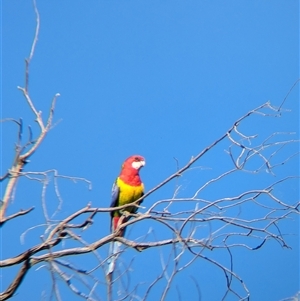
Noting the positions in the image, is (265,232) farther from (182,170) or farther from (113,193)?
(113,193)

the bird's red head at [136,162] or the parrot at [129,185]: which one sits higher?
the bird's red head at [136,162]

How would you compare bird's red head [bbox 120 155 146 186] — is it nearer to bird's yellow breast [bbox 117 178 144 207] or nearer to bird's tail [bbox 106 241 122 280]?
bird's yellow breast [bbox 117 178 144 207]

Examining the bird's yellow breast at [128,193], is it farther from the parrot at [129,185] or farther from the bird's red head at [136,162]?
the bird's red head at [136,162]

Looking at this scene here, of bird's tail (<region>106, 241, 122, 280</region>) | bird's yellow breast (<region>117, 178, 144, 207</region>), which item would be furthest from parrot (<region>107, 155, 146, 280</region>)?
bird's tail (<region>106, 241, 122, 280</region>)

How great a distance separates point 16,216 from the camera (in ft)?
A: 5.42

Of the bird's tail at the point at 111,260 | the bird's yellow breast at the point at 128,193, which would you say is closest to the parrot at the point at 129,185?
the bird's yellow breast at the point at 128,193

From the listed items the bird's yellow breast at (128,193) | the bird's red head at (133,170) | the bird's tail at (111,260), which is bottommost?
the bird's tail at (111,260)

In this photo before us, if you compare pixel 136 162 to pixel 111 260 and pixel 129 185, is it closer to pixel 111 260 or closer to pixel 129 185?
pixel 129 185


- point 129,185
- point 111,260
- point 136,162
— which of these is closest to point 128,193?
point 129,185

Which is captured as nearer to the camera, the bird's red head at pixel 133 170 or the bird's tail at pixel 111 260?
the bird's tail at pixel 111 260

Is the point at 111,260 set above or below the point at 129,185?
below

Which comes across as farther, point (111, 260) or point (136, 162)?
point (136, 162)

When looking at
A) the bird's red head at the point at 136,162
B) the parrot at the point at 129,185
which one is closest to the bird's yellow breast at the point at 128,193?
the parrot at the point at 129,185

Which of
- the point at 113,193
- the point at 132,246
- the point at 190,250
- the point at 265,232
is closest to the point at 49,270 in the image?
the point at 132,246
